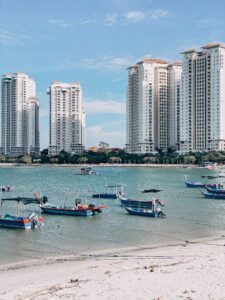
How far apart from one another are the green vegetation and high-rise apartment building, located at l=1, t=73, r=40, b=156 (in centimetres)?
773

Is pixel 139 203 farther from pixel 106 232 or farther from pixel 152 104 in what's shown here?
pixel 152 104

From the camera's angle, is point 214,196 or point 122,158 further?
point 122,158

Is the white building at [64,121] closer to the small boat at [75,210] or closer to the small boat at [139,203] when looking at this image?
the small boat at [139,203]

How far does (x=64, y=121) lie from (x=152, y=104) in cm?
3855

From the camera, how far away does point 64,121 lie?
544ft

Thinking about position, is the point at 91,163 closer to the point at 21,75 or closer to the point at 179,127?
the point at 179,127

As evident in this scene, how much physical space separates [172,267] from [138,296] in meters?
3.64

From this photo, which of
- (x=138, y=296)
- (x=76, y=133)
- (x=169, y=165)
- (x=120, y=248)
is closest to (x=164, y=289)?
(x=138, y=296)

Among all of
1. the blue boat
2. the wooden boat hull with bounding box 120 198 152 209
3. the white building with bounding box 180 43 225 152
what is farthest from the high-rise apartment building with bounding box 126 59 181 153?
the blue boat

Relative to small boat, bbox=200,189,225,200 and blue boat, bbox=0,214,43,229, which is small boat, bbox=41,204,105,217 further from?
small boat, bbox=200,189,225,200

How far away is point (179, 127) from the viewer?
137 meters

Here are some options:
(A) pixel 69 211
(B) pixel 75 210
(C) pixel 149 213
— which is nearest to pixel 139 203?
(C) pixel 149 213

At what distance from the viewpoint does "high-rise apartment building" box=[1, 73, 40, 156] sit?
173 meters

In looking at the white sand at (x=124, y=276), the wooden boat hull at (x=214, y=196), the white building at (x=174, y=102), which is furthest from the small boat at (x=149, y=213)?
the white building at (x=174, y=102)
